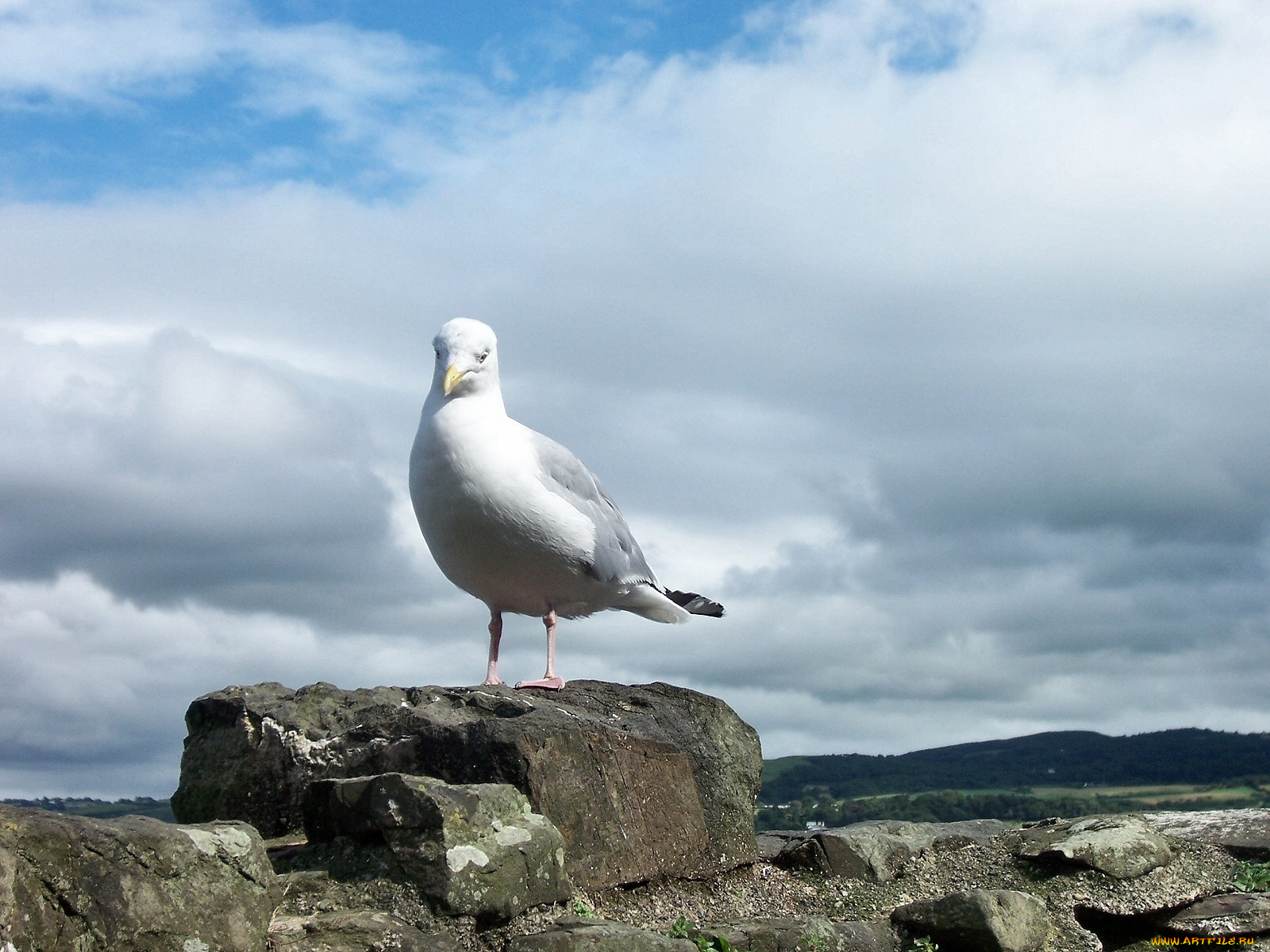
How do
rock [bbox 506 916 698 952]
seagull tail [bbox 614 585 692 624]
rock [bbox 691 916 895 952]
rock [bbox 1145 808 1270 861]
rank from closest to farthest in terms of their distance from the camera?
rock [bbox 506 916 698 952]
rock [bbox 691 916 895 952]
rock [bbox 1145 808 1270 861]
seagull tail [bbox 614 585 692 624]

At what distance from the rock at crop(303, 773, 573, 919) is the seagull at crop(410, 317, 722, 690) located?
304 cm

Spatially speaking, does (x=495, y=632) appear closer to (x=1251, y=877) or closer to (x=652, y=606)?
(x=652, y=606)

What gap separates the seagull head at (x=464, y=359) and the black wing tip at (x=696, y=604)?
332 centimetres

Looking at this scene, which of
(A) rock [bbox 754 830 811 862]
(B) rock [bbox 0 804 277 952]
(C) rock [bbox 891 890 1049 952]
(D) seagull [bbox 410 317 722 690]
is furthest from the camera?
(A) rock [bbox 754 830 811 862]

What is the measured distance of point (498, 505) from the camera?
36.6 feet

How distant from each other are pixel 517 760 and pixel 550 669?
304 cm

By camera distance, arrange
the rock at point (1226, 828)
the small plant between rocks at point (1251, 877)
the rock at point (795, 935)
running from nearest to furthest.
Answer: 1. the rock at point (795, 935)
2. the small plant between rocks at point (1251, 877)
3. the rock at point (1226, 828)

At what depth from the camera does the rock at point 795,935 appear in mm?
8594

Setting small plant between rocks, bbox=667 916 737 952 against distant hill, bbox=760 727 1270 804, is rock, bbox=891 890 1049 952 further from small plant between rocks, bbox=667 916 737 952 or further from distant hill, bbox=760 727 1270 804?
distant hill, bbox=760 727 1270 804

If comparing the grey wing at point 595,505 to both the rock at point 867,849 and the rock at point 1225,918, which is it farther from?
the rock at point 1225,918

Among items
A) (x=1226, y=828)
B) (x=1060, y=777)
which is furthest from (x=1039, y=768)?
(x=1226, y=828)

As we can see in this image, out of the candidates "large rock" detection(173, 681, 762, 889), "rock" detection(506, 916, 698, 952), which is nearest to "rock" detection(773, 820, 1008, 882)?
"large rock" detection(173, 681, 762, 889)

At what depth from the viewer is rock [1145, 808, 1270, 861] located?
11898 mm

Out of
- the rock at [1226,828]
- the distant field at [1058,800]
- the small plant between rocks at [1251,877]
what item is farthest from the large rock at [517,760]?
the distant field at [1058,800]
